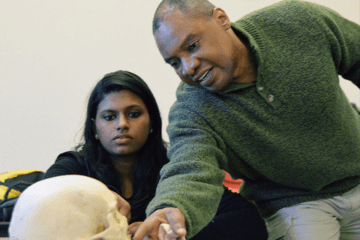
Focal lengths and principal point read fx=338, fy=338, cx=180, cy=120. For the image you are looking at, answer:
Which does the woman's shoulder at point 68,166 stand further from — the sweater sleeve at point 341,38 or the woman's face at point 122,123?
the sweater sleeve at point 341,38

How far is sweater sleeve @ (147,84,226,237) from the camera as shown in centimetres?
70

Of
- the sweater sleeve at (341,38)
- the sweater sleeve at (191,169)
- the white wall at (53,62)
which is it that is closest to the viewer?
the sweater sleeve at (191,169)

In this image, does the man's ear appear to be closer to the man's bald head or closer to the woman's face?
the man's bald head

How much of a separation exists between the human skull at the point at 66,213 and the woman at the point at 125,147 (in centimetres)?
54

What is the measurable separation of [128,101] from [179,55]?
0.46m

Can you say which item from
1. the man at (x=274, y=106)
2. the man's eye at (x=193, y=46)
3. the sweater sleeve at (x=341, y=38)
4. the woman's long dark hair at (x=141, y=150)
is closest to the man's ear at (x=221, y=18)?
the man at (x=274, y=106)

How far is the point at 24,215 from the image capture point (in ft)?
1.86

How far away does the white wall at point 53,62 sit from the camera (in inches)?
76.1

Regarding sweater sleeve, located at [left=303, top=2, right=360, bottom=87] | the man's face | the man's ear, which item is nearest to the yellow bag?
the man's face

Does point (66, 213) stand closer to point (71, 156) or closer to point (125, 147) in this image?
point (125, 147)

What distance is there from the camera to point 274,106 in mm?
926

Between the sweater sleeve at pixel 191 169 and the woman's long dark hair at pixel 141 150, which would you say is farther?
the woman's long dark hair at pixel 141 150

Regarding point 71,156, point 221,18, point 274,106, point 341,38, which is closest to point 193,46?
point 221,18

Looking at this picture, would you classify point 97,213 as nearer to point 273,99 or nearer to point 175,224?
point 175,224
